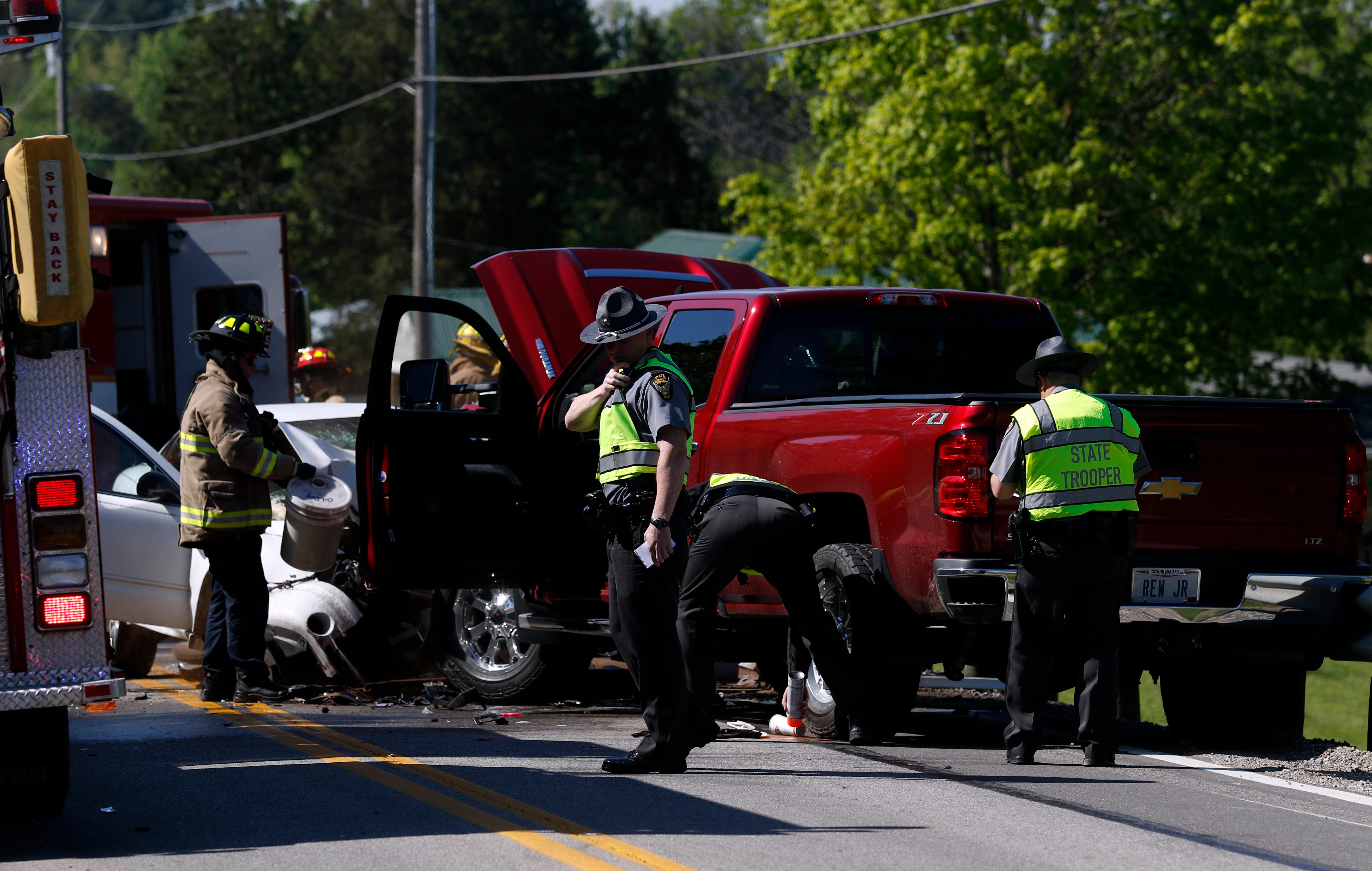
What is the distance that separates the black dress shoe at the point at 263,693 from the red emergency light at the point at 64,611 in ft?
11.8

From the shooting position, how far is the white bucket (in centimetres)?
880

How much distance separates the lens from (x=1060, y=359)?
6.78 metres

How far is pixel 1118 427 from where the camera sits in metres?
6.60

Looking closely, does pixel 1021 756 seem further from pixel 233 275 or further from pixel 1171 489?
pixel 233 275

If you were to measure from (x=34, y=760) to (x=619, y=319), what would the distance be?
8.85 feet

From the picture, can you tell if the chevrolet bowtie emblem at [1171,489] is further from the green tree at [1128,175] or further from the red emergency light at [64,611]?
the green tree at [1128,175]

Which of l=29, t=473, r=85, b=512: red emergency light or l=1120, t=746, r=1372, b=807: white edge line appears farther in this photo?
l=1120, t=746, r=1372, b=807: white edge line

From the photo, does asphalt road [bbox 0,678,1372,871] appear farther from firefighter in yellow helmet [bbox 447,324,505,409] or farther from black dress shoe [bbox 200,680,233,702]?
firefighter in yellow helmet [bbox 447,324,505,409]

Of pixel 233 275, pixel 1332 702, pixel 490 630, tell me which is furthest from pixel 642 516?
pixel 1332 702

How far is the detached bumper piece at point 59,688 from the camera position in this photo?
4.93 metres

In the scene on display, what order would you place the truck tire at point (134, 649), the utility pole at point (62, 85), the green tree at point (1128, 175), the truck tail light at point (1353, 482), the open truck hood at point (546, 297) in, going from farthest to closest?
the utility pole at point (62, 85) → the green tree at point (1128, 175) → the truck tire at point (134, 649) → the open truck hood at point (546, 297) → the truck tail light at point (1353, 482)

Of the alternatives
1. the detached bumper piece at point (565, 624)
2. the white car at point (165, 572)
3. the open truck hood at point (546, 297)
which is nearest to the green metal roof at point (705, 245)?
the open truck hood at point (546, 297)

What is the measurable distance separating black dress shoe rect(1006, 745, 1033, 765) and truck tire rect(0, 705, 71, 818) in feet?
12.8

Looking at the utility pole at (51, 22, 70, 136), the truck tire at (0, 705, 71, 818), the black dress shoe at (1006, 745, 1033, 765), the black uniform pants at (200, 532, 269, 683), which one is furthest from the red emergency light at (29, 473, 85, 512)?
the utility pole at (51, 22, 70, 136)
